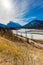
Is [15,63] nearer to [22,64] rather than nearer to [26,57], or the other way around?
[22,64]

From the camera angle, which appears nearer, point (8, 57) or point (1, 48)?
point (8, 57)

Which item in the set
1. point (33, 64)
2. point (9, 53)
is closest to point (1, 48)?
point (9, 53)

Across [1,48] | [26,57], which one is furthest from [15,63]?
[1,48]

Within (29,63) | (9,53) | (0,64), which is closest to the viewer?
(0,64)

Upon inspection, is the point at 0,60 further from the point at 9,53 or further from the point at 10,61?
the point at 9,53

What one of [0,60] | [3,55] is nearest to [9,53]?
[3,55]

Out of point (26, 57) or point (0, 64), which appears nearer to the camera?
point (0, 64)

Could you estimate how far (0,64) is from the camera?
20.7 ft

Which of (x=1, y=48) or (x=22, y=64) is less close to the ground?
(x=1, y=48)

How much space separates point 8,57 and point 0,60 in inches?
17.8

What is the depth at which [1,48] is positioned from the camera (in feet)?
26.0

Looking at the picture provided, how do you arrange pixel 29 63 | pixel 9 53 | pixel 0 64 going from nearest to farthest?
1. pixel 0 64
2. pixel 29 63
3. pixel 9 53

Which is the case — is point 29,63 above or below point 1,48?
below

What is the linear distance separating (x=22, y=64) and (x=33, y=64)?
54 cm
